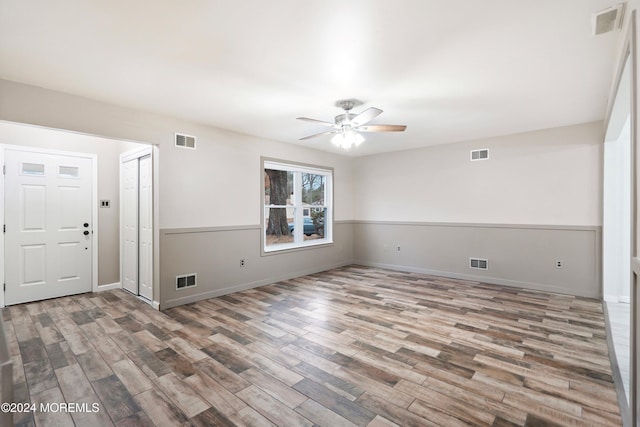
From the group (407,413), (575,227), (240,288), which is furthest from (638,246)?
(240,288)

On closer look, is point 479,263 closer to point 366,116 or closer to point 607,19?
point 366,116

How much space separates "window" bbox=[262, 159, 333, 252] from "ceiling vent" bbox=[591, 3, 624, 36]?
4.25 meters

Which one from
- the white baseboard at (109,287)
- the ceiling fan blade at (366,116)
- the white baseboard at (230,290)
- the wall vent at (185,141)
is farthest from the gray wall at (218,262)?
the ceiling fan blade at (366,116)

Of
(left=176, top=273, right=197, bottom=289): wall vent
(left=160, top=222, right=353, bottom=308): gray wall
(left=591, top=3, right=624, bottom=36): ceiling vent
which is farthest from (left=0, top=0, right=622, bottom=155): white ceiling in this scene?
(left=176, top=273, right=197, bottom=289): wall vent

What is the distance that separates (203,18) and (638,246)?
282 cm

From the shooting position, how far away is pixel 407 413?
2.00 metres

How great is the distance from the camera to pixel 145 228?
445 centimetres

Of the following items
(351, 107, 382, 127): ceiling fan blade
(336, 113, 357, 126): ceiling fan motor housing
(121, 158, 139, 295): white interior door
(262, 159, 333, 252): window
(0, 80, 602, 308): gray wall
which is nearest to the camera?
(351, 107, 382, 127): ceiling fan blade

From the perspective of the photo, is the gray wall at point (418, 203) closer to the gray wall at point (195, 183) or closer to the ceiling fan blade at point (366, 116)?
the gray wall at point (195, 183)

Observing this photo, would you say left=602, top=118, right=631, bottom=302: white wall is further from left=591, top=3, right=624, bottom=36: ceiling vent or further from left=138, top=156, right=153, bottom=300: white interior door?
left=138, top=156, right=153, bottom=300: white interior door

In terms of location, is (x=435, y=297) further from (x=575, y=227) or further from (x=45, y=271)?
(x=45, y=271)

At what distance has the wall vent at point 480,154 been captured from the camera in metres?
5.30

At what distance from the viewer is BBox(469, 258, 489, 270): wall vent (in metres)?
5.34

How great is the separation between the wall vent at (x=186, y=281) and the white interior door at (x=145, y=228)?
361 millimetres
